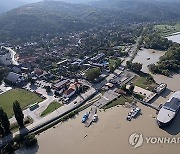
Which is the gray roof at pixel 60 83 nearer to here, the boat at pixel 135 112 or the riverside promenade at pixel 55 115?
the riverside promenade at pixel 55 115

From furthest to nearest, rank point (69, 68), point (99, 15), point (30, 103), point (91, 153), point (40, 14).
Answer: point (99, 15) → point (40, 14) → point (69, 68) → point (30, 103) → point (91, 153)

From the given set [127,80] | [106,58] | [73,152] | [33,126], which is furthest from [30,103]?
[106,58]

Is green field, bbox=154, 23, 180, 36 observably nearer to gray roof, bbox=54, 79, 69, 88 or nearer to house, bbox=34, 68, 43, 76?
house, bbox=34, 68, 43, 76

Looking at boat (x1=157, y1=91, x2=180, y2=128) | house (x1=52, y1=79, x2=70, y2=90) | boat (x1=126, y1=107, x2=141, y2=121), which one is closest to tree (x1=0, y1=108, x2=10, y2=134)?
house (x1=52, y1=79, x2=70, y2=90)

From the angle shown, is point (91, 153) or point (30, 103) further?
point (30, 103)

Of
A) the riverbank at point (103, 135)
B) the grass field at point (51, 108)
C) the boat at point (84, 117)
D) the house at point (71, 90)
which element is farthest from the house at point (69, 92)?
the boat at point (84, 117)

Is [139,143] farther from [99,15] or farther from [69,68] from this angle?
[99,15]

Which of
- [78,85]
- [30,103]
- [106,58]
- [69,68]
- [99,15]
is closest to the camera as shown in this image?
[30,103]

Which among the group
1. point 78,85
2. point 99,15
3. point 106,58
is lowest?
point 99,15
